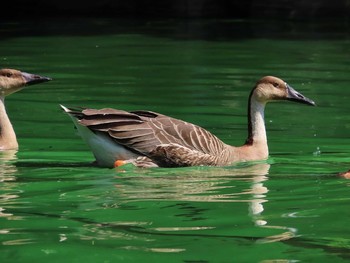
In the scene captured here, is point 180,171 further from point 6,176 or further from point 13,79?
point 13,79

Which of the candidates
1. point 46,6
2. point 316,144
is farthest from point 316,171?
point 46,6

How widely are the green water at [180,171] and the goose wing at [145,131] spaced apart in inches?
12.6

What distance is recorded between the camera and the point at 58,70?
19.6m

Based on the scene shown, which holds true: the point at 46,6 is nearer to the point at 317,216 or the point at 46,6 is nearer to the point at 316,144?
the point at 316,144

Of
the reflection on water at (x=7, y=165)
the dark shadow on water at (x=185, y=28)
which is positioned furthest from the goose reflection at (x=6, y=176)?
the dark shadow on water at (x=185, y=28)

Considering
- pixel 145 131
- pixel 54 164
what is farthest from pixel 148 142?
pixel 54 164

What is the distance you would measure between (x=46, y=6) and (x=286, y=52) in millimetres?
11540

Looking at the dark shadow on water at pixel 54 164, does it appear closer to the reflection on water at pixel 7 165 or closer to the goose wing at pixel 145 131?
the reflection on water at pixel 7 165

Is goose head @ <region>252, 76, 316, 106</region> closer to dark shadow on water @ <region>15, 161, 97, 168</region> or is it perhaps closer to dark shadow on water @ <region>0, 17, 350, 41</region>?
dark shadow on water @ <region>15, 161, 97, 168</region>

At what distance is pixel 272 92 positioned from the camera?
1254 centimetres

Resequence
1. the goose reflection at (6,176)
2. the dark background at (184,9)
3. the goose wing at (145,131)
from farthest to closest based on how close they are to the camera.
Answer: the dark background at (184,9) < the goose wing at (145,131) < the goose reflection at (6,176)

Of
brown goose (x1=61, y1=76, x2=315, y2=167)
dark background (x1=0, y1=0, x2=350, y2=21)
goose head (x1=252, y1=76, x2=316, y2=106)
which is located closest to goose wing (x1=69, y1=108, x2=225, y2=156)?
brown goose (x1=61, y1=76, x2=315, y2=167)

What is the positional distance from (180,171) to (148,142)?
1.68 feet

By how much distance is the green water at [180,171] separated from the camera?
770 centimetres
